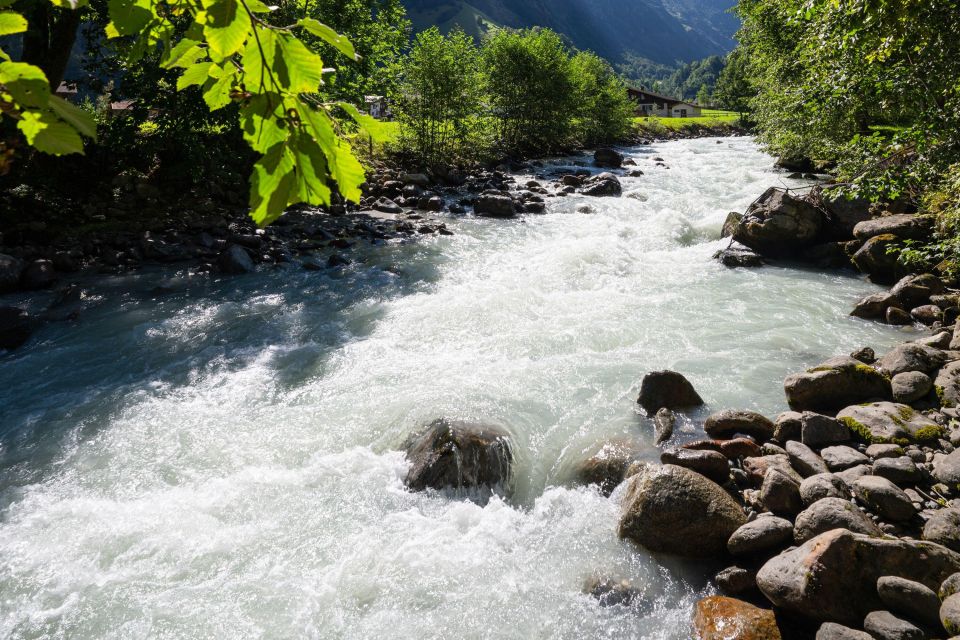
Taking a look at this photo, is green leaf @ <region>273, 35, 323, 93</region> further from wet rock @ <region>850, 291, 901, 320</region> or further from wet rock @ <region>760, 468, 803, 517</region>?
wet rock @ <region>850, 291, 901, 320</region>

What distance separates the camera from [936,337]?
830 cm

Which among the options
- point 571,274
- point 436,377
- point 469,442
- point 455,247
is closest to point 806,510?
point 469,442

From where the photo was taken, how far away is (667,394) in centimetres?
732

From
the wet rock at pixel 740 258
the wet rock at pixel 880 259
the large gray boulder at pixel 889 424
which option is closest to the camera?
the large gray boulder at pixel 889 424

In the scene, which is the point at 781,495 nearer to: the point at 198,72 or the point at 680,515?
the point at 680,515

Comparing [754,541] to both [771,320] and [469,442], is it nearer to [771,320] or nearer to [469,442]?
[469,442]

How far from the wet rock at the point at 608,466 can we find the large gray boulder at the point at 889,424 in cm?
268

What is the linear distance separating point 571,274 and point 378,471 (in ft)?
30.0

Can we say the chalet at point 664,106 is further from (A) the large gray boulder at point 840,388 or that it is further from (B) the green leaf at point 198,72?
(B) the green leaf at point 198,72

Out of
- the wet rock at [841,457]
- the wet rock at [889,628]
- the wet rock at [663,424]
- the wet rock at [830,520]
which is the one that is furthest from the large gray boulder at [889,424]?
the wet rock at [889,628]

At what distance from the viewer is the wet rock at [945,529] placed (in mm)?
4484

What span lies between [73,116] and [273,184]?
621 millimetres

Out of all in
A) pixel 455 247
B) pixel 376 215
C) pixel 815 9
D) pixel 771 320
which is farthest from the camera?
pixel 376 215

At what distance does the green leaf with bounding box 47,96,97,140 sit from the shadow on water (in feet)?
23.6
